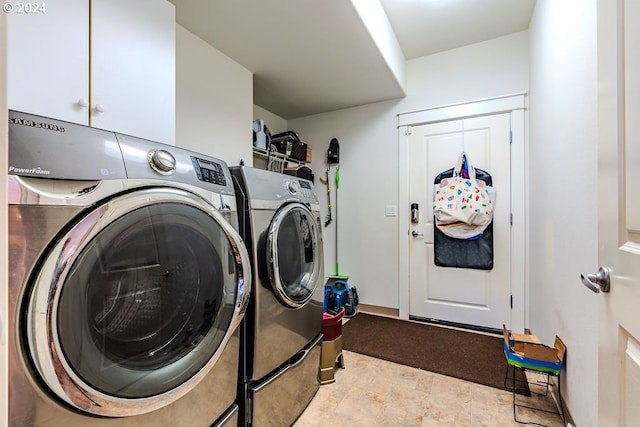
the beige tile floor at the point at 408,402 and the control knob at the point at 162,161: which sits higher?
the control knob at the point at 162,161

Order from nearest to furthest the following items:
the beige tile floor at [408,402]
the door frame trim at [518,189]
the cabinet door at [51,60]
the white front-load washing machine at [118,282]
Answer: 1. the white front-load washing machine at [118,282]
2. the cabinet door at [51,60]
3. the beige tile floor at [408,402]
4. the door frame trim at [518,189]

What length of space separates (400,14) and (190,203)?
2163 mm

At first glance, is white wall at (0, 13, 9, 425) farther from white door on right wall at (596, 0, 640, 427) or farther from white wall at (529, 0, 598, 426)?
white wall at (529, 0, 598, 426)

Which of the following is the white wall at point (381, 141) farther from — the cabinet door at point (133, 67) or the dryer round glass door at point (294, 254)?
the cabinet door at point (133, 67)

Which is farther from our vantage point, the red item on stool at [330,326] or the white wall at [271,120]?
the white wall at [271,120]

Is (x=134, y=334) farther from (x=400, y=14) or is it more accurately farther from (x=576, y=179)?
(x=400, y=14)

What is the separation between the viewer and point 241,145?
7.21 feet

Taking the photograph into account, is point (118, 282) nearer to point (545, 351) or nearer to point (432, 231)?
point (545, 351)

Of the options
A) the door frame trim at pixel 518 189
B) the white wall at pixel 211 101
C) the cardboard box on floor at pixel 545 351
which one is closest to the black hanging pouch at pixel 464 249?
the door frame trim at pixel 518 189

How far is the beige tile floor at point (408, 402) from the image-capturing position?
1.35 metres

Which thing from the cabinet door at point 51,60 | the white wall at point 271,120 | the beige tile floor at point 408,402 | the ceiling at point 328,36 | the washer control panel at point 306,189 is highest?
the ceiling at point 328,36

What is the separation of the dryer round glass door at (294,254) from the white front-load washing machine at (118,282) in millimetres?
217

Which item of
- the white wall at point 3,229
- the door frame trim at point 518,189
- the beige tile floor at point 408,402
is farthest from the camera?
the door frame trim at point 518,189

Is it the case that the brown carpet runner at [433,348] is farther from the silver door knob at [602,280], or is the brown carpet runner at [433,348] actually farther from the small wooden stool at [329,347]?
the silver door knob at [602,280]
